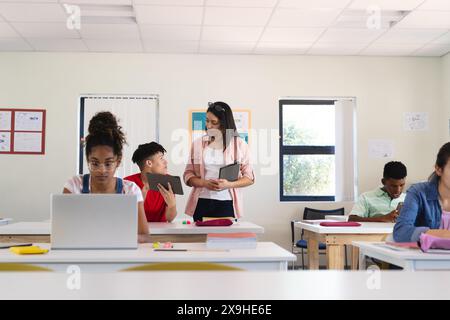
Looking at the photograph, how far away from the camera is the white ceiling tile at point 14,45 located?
577 centimetres

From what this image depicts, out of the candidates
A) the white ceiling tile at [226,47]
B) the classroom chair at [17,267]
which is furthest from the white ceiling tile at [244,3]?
the classroom chair at [17,267]

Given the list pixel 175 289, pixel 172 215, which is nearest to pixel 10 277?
pixel 175 289

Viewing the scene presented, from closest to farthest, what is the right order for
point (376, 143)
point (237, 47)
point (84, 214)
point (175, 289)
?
point (175, 289) < point (84, 214) < point (237, 47) < point (376, 143)

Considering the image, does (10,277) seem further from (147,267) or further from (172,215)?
(172,215)

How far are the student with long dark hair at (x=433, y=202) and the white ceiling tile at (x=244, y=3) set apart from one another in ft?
7.65

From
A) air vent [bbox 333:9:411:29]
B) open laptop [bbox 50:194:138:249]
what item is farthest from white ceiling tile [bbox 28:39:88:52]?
open laptop [bbox 50:194:138:249]

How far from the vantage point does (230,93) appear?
20.7 ft

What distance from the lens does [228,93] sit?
6.30 m

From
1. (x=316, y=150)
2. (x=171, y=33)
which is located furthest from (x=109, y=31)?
(x=316, y=150)

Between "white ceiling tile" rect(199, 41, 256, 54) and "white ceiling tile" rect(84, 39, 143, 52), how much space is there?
0.72 metres

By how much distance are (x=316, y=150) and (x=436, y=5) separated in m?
2.30

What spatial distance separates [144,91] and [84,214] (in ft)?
14.1

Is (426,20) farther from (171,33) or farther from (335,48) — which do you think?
(171,33)

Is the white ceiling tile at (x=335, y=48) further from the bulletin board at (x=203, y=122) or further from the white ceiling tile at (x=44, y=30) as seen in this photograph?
the white ceiling tile at (x=44, y=30)
